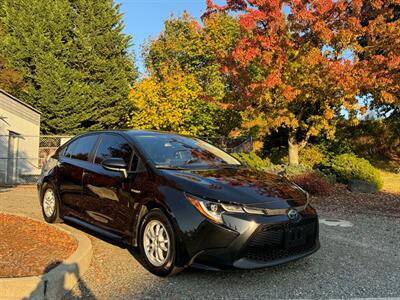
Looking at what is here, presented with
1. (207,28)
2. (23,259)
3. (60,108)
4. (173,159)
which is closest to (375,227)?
(173,159)

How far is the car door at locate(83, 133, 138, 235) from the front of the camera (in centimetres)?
508

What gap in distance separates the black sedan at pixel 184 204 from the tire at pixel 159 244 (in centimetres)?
1

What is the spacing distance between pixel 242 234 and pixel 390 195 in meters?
8.99

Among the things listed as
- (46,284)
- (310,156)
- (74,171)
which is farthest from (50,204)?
(310,156)

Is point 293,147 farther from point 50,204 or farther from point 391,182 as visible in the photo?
point 50,204

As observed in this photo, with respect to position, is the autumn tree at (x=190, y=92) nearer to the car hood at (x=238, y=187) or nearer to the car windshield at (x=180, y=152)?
the car windshield at (x=180, y=152)

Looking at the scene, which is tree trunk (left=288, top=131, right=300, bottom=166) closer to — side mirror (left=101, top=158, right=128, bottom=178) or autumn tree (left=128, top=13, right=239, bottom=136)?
autumn tree (left=128, top=13, right=239, bottom=136)

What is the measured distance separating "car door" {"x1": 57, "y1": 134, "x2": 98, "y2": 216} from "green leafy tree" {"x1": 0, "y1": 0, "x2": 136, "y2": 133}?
18162mm

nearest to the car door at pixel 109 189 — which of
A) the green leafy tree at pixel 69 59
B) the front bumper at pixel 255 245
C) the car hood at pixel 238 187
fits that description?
the car hood at pixel 238 187

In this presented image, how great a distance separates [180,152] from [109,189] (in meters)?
1.02

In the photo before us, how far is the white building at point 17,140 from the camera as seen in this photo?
50.5 feet

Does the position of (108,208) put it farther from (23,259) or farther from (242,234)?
(242,234)

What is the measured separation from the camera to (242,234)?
407cm

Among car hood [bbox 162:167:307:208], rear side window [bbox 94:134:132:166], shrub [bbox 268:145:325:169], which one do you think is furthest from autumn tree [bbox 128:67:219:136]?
car hood [bbox 162:167:307:208]
